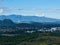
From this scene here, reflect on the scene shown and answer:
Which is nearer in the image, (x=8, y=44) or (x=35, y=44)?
(x=35, y=44)

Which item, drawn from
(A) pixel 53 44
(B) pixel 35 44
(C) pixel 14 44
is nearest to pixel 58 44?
(A) pixel 53 44

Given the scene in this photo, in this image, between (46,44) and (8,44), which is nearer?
Result: (46,44)

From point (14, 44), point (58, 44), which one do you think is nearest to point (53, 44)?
point (58, 44)

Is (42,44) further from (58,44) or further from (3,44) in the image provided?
(3,44)

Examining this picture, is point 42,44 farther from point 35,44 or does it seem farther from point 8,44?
point 8,44

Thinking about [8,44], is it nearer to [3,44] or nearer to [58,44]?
[3,44]

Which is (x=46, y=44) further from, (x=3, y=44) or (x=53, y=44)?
(x=3, y=44)
